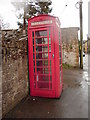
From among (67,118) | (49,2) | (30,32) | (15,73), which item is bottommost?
(67,118)

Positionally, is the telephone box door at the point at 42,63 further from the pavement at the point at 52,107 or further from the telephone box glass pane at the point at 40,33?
the pavement at the point at 52,107

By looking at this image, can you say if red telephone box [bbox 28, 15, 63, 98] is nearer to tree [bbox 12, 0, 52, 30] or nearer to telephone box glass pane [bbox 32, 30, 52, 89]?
telephone box glass pane [bbox 32, 30, 52, 89]

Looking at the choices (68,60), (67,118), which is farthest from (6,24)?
(67,118)

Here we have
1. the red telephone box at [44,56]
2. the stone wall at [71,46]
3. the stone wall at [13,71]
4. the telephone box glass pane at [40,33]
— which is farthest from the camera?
the stone wall at [71,46]

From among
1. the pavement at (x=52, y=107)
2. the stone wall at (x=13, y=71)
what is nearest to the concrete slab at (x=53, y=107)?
the pavement at (x=52, y=107)

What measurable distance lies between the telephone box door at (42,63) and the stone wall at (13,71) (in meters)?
0.28

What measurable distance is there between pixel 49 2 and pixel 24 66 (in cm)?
868

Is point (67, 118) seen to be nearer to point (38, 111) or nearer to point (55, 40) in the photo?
point (38, 111)

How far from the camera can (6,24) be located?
9164 millimetres

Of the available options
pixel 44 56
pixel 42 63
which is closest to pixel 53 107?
pixel 42 63

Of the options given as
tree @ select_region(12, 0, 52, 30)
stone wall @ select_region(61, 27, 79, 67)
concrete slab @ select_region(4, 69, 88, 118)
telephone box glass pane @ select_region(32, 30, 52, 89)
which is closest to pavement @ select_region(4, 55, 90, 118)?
concrete slab @ select_region(4, 69, 88, 118)

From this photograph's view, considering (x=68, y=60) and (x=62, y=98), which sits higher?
(x=68, y=60)

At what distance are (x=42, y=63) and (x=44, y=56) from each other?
0.84ft

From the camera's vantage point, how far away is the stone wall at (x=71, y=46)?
353 inches
